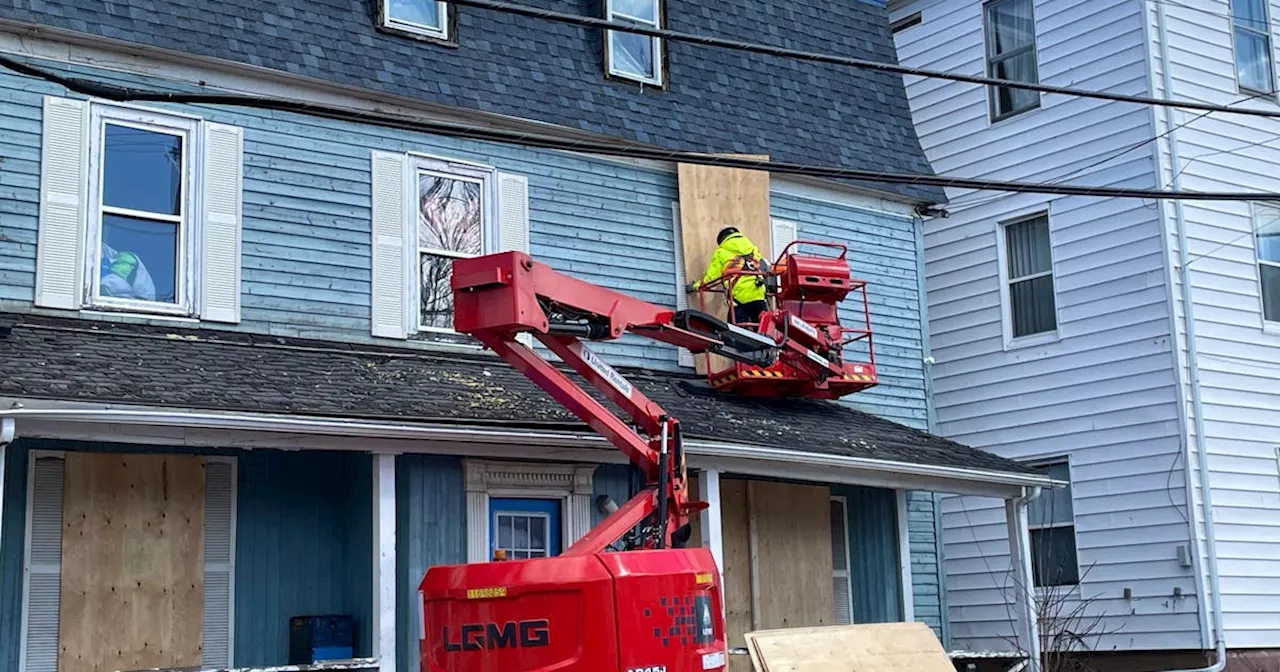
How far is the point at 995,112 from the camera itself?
20672 mm

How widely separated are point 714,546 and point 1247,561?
7.64 m

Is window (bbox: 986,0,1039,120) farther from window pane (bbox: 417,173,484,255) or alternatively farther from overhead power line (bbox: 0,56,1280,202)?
window pane (bbox: 417,173,484,255)

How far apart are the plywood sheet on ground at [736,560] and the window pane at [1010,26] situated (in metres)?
7.94

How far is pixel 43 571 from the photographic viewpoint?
40.2ft

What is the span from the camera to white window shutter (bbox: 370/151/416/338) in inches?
576

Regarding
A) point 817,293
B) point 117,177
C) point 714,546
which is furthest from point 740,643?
point 117,177

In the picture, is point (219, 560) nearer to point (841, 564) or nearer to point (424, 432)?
point (424, 432)

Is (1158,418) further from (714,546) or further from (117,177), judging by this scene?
(117,177)

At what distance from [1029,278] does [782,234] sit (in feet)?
13.3

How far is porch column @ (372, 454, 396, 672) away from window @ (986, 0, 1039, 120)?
11.2 meters

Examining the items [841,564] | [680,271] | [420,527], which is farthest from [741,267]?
[420,527]

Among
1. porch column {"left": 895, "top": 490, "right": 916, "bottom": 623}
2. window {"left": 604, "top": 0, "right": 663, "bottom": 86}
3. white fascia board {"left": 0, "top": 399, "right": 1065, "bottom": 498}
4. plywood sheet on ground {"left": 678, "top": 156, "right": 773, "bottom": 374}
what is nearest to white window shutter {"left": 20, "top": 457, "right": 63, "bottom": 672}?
white fascia board {"left": 0, "top": 399, "right": 1065, "bottom": 498}

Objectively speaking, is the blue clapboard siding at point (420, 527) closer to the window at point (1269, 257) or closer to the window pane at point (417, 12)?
the window pane at point (417, 12)

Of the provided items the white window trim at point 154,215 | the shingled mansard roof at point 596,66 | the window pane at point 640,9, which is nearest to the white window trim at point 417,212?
the shingled mansard roof at point 596,66
